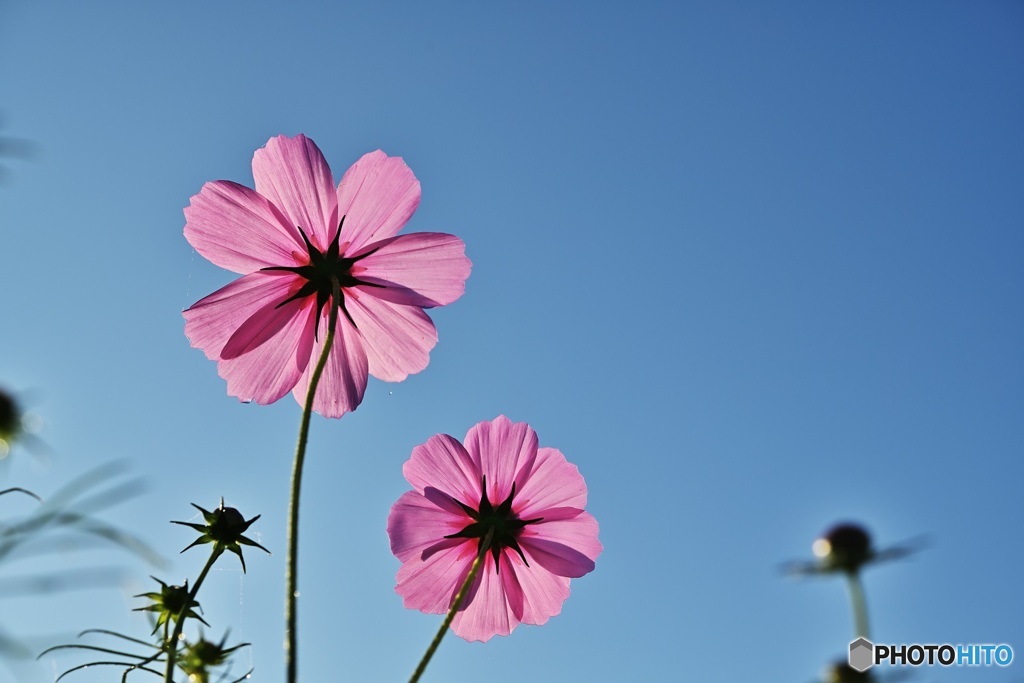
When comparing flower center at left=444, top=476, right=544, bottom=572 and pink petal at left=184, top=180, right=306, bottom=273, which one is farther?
flower center at left=444, top=476, right=544, bottom=572

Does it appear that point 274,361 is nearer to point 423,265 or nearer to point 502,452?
point 423,265

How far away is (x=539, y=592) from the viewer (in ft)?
4.19

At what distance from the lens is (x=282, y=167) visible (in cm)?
115

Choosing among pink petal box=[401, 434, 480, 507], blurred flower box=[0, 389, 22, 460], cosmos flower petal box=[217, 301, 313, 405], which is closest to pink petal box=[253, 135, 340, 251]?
cosmos flower petal box=[217, 301, 313, 405]

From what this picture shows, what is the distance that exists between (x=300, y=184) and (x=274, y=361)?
227 mm

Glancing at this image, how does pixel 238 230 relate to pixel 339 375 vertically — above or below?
above

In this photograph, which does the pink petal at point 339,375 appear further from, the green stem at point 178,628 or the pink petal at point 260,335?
the green stem at point 178,628

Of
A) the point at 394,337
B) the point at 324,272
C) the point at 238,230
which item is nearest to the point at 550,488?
the point at 394,337

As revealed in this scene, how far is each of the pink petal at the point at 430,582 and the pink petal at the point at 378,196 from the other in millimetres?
441

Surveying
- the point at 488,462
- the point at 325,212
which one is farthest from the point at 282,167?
the point at 488,462

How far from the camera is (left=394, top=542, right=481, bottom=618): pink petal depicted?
1220 mm

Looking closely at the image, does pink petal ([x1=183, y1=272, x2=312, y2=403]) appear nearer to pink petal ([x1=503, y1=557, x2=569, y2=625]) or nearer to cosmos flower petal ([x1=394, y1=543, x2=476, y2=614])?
cosmos flower petal ([x1=394, y1=543, x2=476, y2=614])

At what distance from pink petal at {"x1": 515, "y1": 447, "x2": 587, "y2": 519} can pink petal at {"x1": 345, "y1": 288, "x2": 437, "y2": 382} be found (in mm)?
277

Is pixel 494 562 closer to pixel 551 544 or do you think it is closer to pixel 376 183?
pixel 551 544
